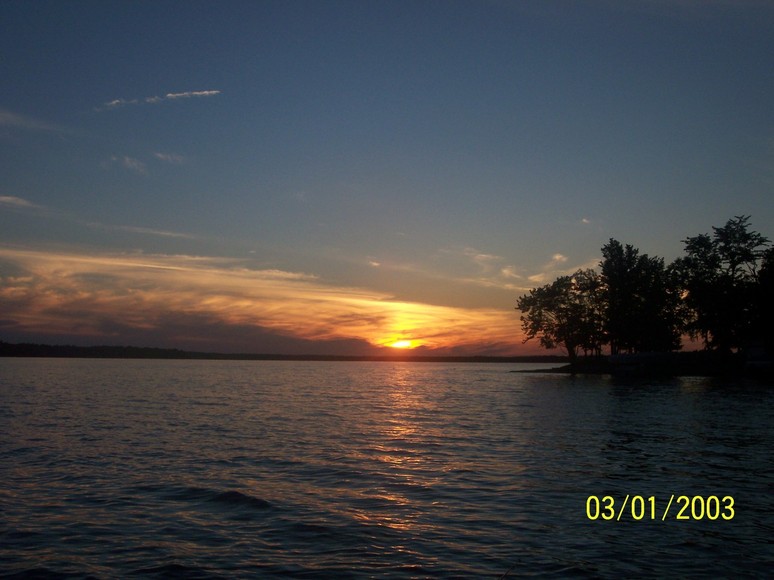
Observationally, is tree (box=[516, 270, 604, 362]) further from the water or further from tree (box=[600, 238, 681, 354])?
the water

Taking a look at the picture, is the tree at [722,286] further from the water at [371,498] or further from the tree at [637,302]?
the water at [371,498]

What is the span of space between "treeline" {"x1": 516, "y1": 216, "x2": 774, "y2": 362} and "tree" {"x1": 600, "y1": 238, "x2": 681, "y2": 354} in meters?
0.21

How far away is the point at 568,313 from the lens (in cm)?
15712

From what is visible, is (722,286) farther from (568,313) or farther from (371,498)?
(371,498)

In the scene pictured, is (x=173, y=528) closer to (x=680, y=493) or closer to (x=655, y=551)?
(x=655, y=551)

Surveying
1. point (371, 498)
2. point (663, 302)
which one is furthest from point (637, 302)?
point (371, 498)

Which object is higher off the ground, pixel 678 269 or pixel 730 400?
pixel 678 269

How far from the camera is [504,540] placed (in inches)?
624

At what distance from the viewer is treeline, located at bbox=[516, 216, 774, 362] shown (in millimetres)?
116125

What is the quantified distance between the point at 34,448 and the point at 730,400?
62213 mm

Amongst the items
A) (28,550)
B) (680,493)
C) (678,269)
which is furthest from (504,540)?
(678,269)

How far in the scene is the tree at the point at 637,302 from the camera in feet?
456

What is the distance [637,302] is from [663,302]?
5.65m

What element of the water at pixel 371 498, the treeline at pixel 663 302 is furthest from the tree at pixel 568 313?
the water at pixel 371 498
